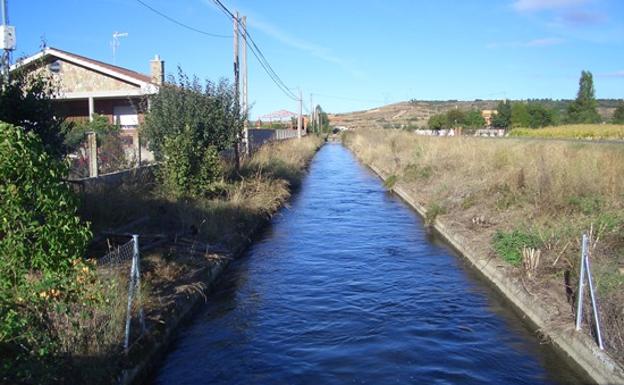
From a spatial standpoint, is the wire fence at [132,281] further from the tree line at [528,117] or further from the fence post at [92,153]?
the tree line at [528,117]

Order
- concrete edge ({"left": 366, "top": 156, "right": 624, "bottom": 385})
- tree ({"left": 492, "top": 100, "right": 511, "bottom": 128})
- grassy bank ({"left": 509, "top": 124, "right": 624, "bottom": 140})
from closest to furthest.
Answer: concrete edge ({"left": 366, "top": 156, "right": 624, "bottom": 385}) → grassy bank ({"left": 509, "top": 124, "right": 624, "bottom": 140}) → tree ({"left": 492, "top": 100, "right": 511, "bottom": 128})

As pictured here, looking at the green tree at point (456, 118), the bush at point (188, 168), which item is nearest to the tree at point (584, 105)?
the green tree at point (456, 118)

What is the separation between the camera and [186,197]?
15.3 meters

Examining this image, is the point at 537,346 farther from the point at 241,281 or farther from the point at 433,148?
the point at 433,148

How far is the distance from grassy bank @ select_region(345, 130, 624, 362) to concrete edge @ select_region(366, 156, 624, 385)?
134 mm

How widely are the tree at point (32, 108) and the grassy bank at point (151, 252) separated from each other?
1873 millimetres

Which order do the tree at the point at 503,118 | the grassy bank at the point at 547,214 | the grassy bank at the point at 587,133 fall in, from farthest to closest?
the tree at the point at 503,118 → the grassy bank at the point at 587,133 → the grassy bank at the point at 547,214

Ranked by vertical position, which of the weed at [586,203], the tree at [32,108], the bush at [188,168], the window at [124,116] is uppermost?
the window at [124,116]

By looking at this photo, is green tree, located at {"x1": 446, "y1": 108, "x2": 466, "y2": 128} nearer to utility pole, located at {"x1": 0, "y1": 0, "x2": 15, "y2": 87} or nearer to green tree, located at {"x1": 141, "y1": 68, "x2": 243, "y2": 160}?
green tree, located at {"x1": 141, "y1": 68, "x2": 243, "y2": 160}

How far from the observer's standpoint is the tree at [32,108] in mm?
8320

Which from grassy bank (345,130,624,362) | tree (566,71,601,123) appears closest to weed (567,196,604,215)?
grassy bank (345,130,624,362)

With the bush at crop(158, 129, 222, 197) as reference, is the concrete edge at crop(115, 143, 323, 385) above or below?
below

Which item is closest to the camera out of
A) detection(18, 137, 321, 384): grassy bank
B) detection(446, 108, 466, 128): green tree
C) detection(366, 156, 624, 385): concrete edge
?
detection(18, 137, 321, 384): grassy bank

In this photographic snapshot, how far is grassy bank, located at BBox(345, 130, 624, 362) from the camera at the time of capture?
851 cm
